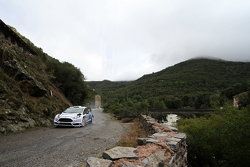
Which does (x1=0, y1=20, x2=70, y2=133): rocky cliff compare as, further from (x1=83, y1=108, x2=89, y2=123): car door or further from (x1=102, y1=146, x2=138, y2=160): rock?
(x1=102, y1=146, x2=138, y2=160): rock

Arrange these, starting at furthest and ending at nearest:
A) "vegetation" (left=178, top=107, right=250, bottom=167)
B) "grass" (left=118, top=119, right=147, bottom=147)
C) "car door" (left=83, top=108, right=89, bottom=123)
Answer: "car door" (left=83, top=108, right=89, bottom=123) < "vegetation" (left=178, top=107, right=250, bottom=167) < "grass" (left=118, top=119, right=147, bottom=147)

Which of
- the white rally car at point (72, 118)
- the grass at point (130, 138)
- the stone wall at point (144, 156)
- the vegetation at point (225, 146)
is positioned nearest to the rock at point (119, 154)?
the stone wall at point (144, 156)

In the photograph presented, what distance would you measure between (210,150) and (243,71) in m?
141

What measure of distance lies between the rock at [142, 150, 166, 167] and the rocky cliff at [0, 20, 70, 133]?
12538mm

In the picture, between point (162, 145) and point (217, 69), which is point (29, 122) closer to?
point (162, 145)

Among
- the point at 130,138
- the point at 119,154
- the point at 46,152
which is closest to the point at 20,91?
the point at 130,138

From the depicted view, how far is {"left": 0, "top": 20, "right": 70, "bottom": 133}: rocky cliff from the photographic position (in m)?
22.5

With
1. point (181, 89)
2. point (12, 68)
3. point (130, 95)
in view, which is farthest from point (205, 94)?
point (12, 68)

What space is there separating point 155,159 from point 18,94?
18.5m

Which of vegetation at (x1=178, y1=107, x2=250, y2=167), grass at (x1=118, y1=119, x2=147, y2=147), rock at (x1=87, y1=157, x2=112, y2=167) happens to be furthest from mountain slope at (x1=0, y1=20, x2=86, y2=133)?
rock at (x1=87, y1=157, x2=112, y2=167)

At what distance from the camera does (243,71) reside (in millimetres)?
151750

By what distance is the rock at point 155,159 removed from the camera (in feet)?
28.4

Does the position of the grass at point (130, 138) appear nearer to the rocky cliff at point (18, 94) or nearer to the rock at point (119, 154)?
the rock at point (119, 154)

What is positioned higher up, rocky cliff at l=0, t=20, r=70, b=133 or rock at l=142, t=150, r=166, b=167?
rocky cliff at l=0, t=20, r=70, b=133
